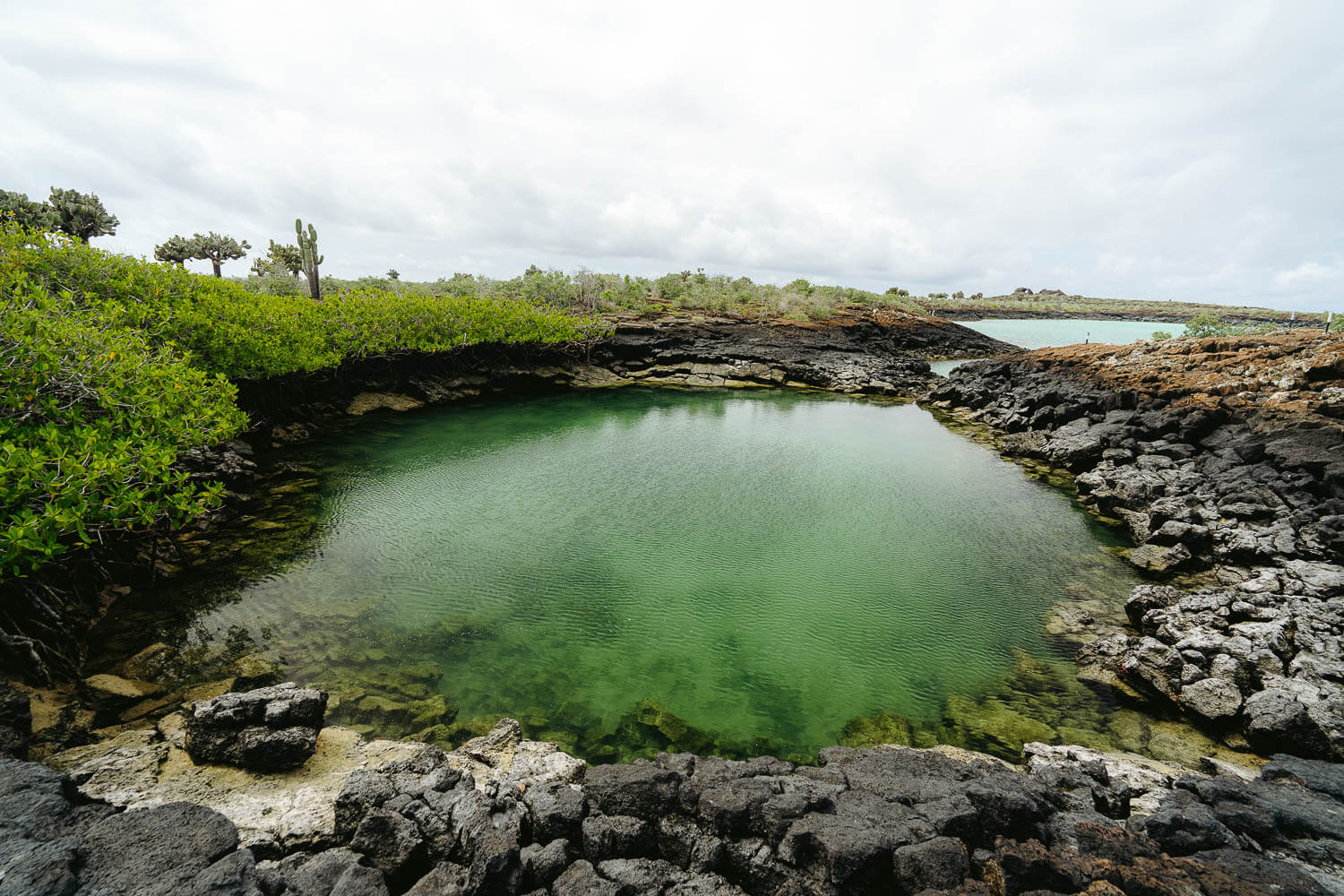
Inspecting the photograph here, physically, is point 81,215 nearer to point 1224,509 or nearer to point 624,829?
point 624,829

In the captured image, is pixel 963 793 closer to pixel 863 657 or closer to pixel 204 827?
pixel 863 657

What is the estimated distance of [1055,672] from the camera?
34.5 feet

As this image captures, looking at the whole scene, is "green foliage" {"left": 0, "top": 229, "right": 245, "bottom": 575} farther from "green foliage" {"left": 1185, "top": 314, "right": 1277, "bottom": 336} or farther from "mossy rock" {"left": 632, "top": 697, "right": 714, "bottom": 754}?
"green foliage" {"left": 1185, "top": 314, "right": 1277, "bottom": 336}

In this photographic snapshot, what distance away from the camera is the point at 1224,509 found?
1562 cm

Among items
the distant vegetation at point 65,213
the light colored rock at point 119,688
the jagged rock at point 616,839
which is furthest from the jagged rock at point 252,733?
the distant vegetation at point 65,213

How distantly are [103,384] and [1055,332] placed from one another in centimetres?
12335

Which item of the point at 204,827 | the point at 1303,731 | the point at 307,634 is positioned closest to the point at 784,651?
the point at 1303,731

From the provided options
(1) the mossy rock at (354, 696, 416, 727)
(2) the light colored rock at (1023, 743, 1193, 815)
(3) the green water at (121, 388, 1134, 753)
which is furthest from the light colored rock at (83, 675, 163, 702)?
(2) the light colored rock at (1023, 743, 1193, 815)

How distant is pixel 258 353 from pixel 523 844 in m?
22.8

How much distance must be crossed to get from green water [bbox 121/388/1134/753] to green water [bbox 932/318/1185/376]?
138 feet

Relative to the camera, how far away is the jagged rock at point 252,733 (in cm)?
628

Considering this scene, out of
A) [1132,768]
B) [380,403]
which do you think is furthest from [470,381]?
[1132,768]

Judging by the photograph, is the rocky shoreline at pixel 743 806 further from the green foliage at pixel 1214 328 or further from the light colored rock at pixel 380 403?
the green foliage at pixel 1214 328

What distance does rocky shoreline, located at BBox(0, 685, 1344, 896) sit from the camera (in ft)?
14.4
